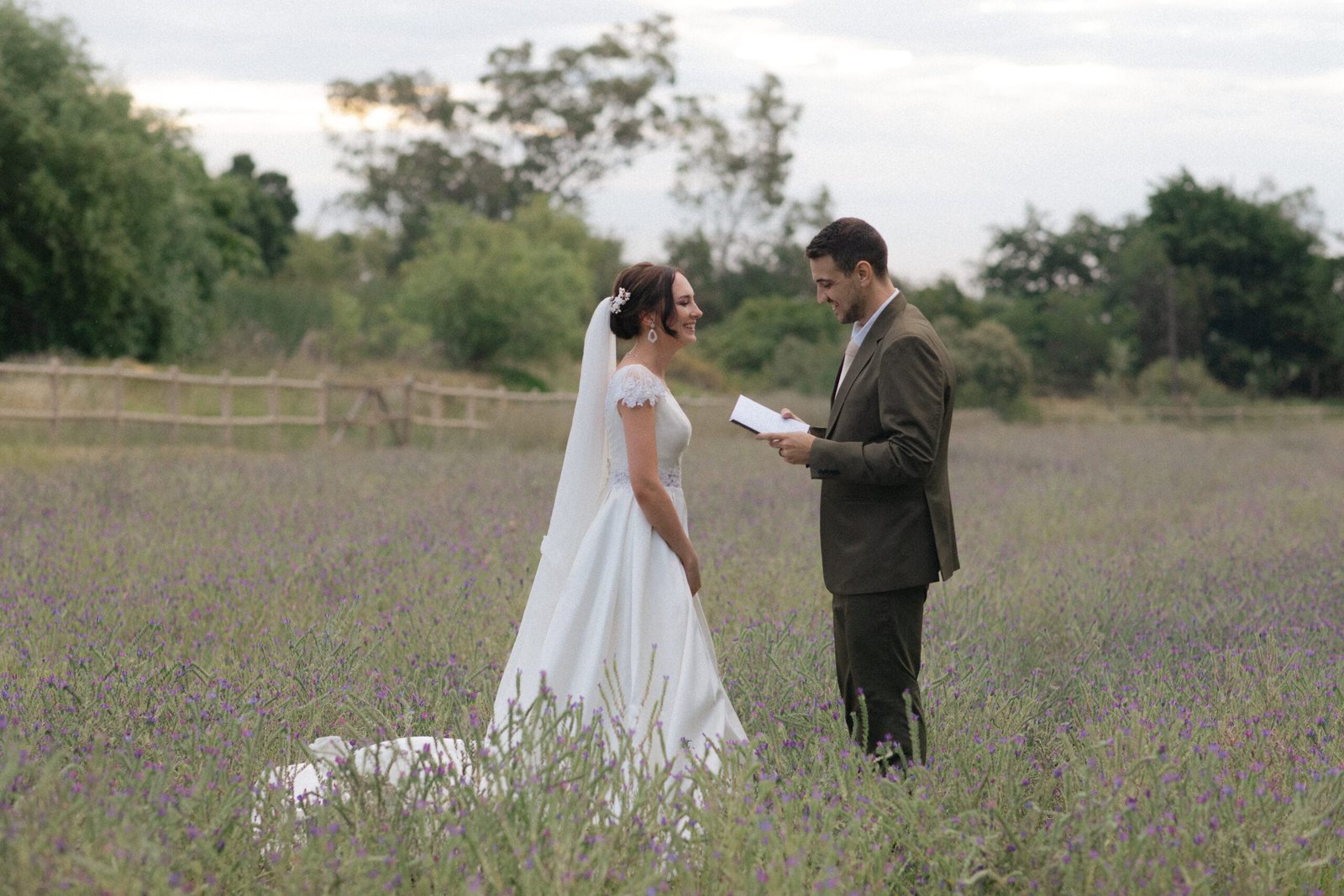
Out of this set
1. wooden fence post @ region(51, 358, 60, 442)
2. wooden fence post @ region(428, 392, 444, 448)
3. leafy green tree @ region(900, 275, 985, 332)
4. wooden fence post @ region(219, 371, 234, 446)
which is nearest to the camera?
wooden fence post @ region(51, 358, 60, 442)

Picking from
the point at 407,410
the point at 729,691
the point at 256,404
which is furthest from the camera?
the point at 256,404

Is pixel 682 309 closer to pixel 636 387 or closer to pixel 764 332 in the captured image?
pixel 636 387

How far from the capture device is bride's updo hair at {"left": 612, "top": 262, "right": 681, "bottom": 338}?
4.12 m

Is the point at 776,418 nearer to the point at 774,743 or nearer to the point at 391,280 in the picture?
the point at 774,743

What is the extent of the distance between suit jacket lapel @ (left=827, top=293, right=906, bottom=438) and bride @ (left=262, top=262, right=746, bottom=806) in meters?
0.45

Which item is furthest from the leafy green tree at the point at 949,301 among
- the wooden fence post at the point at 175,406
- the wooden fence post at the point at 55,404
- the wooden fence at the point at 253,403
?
the wooden fence post at the point at 55,404

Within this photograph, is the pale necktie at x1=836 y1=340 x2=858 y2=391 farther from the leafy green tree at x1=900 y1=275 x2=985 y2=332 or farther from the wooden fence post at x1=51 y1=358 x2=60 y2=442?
the leafy green tree at x1=900 y1=275 x2=985 y2=332

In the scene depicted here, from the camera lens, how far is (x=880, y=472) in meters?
3.86

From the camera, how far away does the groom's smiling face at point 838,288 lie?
12.9 ft

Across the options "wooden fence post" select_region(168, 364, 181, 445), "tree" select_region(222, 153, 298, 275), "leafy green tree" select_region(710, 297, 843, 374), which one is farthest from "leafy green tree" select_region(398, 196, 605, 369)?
"wooden fence post" select_region(168, 364, 181, 445)

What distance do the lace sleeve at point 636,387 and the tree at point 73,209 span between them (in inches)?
935

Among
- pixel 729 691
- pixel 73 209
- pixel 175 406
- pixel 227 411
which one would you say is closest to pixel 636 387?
pixel 729 691

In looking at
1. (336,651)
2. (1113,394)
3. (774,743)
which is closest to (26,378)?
(336,651)

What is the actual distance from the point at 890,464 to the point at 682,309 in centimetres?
79
